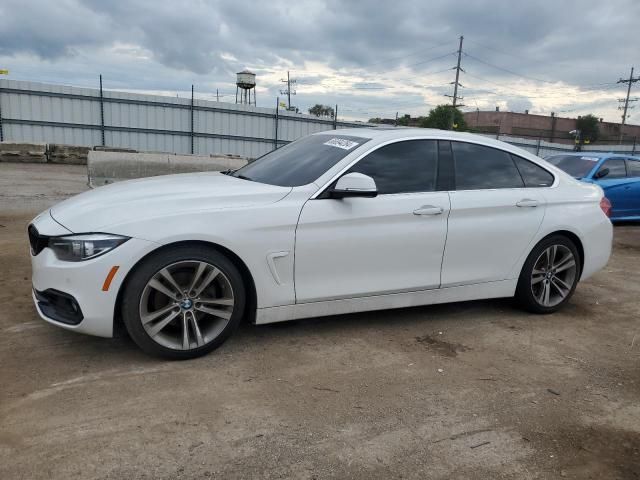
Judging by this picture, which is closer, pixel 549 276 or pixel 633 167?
pixel 549 276

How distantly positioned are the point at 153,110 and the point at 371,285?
20.6 meters

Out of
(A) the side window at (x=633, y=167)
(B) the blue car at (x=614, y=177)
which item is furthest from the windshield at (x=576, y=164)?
(A) the side window at (x=633, y=167)

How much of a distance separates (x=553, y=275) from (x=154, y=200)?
11.6 feet

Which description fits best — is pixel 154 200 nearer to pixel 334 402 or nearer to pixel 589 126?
pixel 334 402

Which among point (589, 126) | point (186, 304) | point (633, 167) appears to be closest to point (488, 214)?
point (186, 304)

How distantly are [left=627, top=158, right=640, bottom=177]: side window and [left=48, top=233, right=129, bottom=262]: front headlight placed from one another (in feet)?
34.4

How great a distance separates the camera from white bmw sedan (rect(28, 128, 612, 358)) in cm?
328

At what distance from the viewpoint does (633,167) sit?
1069 cm

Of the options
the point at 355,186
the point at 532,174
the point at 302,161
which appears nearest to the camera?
the point at 355,186

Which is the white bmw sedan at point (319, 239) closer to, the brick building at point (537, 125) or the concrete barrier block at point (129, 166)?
the concrete barrier block at point (129, 166)

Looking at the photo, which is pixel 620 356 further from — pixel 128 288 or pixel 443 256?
pixel 128 288

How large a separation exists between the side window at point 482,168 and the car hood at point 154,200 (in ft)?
5.10

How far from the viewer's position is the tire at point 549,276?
469 centimetres

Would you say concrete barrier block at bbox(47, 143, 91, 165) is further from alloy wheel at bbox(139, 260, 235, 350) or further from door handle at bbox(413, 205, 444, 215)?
door handle at bbox(413, 205, 444, 215)
